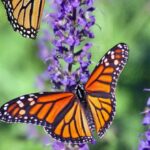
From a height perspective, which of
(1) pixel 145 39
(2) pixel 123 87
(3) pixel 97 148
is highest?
(1) pixel 145 39

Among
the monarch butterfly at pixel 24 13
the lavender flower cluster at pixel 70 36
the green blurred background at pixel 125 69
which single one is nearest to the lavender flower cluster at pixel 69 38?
the lavender flower cluster at pixel 70 36

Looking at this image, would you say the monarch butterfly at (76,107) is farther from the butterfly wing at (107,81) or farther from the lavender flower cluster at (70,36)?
the lavender flower cluster at (70,36)

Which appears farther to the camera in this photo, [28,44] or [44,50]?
[28,44]

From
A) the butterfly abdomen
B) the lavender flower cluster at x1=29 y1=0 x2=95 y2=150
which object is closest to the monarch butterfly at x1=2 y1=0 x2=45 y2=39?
the lavender flower cluster at x1=29 y1=0 x2=95 y2=150

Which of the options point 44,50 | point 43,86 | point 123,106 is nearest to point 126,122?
point 123,106

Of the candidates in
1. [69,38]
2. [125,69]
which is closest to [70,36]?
[69,38]

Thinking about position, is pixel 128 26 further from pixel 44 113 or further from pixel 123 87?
pixel 44 113

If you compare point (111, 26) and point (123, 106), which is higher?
point (111, 26)
